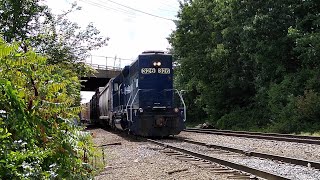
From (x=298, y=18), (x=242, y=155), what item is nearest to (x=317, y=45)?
(x=298, y=18)

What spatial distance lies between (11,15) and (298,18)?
18.7m

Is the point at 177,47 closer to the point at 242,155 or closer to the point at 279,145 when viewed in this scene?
the point at 279,145

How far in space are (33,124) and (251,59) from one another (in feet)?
84.7

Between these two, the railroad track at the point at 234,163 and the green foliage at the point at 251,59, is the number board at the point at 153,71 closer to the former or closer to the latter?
the railroad track at the point at 234,163

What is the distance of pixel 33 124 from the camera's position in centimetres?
274

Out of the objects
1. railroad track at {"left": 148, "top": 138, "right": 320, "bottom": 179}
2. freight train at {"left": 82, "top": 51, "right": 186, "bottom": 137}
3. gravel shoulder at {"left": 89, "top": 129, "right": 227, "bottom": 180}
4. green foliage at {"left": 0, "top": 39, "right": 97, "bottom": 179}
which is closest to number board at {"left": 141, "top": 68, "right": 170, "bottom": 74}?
freight train at {"left": 82, "top": 51, "right": 186, "bottom": 137}

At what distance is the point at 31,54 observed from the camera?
111 inches

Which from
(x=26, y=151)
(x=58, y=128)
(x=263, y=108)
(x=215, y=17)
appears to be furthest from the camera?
(x=215, y=17)

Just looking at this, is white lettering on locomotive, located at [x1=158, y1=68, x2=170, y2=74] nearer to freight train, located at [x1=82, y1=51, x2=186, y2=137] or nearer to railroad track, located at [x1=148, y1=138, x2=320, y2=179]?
freight train, located at [x1=82, y1=51, x2=186, y2=137]

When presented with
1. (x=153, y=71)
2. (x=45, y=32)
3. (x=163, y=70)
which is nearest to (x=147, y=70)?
(x=153, y=71)

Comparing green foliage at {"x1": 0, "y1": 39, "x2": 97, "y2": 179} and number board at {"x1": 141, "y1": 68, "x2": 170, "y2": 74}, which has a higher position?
number board at {"x1": 141, "y1": 68, "x2": 170, "y2": 74}

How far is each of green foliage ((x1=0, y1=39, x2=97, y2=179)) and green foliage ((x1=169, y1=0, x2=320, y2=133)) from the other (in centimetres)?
2001

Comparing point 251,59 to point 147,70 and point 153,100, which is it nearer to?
point 153,100

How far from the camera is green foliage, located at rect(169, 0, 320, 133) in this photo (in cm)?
2342
